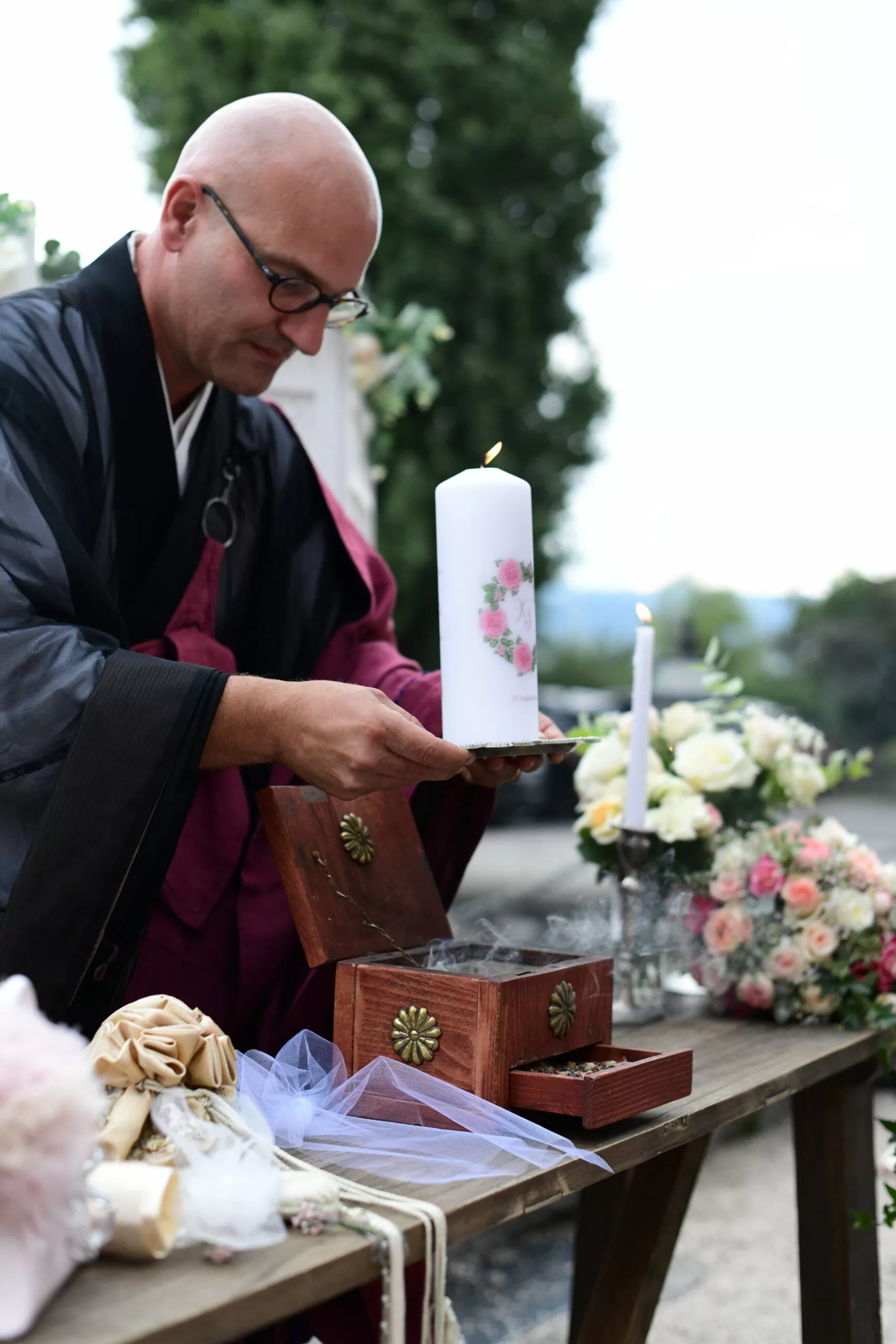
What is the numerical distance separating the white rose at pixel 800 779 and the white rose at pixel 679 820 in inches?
6.4

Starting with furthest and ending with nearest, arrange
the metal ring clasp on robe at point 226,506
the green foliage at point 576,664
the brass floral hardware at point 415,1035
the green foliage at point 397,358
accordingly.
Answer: the green foliage at point 576,664 < the green foliage at point 397,358 < the metal ring clasp on robe at point 226,506 < the brass floral hardware at point 415,1035

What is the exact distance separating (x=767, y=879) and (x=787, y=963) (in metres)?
0.14

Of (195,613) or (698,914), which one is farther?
(698,914)

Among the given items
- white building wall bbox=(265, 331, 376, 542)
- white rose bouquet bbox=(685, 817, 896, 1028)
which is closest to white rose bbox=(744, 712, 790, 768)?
white rose bouquet bbox=(685, 817, 896, 1028)

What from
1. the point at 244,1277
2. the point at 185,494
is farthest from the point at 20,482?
the point at 244,1277

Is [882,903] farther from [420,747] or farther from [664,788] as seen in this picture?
[420,747]

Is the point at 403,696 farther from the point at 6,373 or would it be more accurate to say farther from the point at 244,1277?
the point at 244,1277

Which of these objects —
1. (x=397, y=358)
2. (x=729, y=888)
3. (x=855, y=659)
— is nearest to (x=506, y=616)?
(x=729, y=888)

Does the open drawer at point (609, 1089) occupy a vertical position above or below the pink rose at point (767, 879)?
below

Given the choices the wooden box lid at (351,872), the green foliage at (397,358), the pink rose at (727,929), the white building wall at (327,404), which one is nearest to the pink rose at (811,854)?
the pink rose at (727,929)

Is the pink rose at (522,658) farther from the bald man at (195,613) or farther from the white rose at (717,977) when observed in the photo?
the white rose at (717,977)

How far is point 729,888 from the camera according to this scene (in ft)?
6.27

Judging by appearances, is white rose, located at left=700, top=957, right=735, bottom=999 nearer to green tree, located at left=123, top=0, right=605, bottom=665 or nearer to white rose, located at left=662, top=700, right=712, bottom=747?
white rose, located at left=662, top=700, right=712, bottom=747

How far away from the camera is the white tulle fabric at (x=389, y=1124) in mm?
1076
